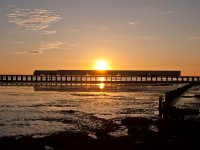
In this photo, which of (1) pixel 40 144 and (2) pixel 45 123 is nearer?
(1) pixel 40 144

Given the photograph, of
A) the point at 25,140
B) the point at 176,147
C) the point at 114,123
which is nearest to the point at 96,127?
the point at 114,123

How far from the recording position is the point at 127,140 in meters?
17.3

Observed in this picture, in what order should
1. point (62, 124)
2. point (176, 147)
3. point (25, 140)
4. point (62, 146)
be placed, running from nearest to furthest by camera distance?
point (176, 147) < point (62, 146) < point (25, 140) < point (62, 124)

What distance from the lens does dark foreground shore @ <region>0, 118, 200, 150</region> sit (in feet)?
51.5

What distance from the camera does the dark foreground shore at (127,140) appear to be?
15703 mm

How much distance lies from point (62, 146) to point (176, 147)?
506cm

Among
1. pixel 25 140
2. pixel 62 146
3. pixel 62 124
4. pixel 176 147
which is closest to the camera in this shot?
pixel 176 147

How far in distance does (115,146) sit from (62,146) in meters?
2.43

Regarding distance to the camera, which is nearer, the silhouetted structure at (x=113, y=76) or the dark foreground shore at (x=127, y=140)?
the dark foreground shore at (x=127, y=140)

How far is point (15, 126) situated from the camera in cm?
2239

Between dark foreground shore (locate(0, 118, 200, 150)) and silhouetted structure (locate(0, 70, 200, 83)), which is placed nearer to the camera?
dark foreground shore (locate(0, 118, 200, 150))

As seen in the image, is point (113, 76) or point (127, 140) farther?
point (113, 76)

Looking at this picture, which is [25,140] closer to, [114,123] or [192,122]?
[114,123]

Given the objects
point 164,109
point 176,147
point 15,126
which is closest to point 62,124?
point 15,126
